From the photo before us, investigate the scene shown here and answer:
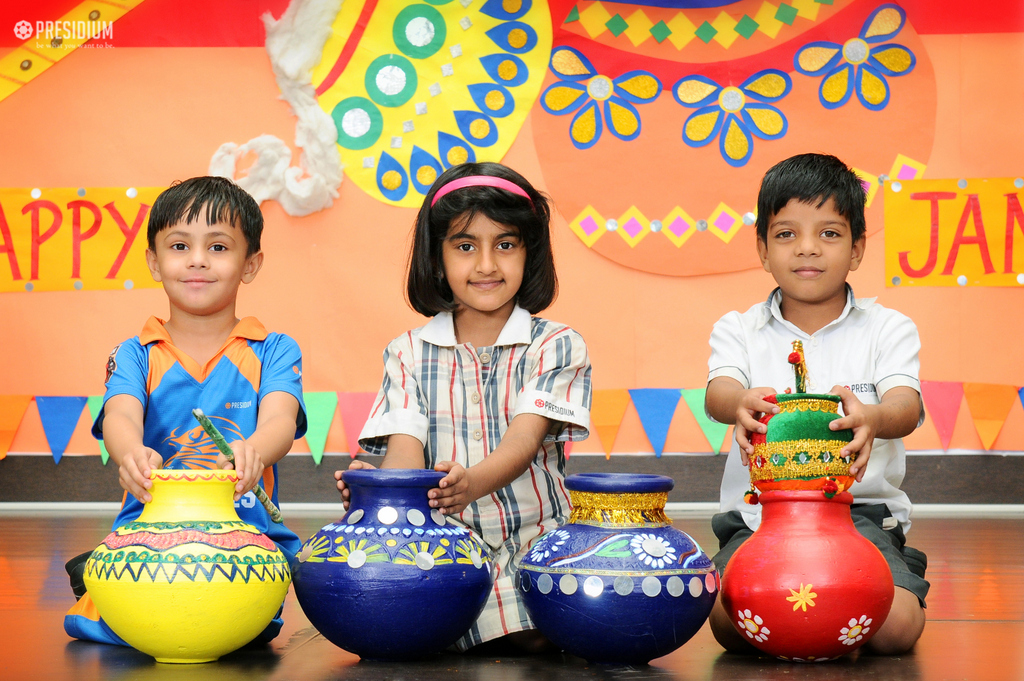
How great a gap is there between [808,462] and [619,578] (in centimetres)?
33

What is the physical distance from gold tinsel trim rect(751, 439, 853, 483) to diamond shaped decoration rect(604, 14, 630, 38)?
2.88 meters

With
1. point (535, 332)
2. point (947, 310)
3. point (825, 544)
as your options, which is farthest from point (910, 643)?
point (947, 310)

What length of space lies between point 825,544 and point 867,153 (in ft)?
9.58

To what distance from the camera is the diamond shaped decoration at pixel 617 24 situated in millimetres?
3990

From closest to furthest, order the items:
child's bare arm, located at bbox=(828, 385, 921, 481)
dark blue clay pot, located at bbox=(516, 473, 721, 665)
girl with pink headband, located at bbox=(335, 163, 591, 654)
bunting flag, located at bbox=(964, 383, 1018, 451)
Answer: dark blue clay pot, located at bbox=(516, 473, 721, 665), child's bare arm, located at bbox=(828, 385, 921, 481), girl with pink headband, located at bbox=(335, 163, 591, 654), bunting flag, located at bbox=(964, 383, 1018, 451)

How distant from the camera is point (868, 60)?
396 centimetres

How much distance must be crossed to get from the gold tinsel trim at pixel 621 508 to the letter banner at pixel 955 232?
2.89 metres

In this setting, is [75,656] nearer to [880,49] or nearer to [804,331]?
[804,331]

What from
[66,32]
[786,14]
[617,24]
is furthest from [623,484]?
[66,32]

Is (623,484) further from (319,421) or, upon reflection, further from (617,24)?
(617,24)

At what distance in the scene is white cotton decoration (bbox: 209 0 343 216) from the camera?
4.00 m

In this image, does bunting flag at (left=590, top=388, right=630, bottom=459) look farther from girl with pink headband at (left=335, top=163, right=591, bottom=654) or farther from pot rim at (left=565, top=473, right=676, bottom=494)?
pot rim at (left=565, top=473, right=676, bottom=494)

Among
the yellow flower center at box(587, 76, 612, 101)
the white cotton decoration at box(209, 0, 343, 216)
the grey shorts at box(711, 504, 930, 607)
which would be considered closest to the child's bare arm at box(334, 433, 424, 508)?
the grey shorts at box(711, 504, 930, 607)

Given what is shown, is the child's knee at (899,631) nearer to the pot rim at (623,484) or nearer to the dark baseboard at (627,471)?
the pot rim at (623,484)
